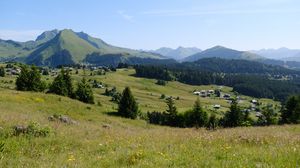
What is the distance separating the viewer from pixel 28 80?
81625 mm

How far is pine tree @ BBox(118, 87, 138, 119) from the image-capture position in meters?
73.4

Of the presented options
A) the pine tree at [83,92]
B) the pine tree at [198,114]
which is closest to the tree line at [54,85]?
the pine tree at [83,92]

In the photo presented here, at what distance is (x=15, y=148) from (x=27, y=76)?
241 feet

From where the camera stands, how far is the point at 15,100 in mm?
48969

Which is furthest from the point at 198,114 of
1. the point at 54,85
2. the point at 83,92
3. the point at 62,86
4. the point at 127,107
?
the point at 54,85

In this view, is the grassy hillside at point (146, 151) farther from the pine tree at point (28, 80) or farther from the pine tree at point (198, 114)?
the pine tree at point (198, 114)

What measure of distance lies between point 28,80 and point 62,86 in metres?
7.62

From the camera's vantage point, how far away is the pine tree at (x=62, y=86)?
3287 inches

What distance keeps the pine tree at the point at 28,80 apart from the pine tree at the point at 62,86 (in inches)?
148

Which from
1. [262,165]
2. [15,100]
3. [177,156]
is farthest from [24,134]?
[15,100]

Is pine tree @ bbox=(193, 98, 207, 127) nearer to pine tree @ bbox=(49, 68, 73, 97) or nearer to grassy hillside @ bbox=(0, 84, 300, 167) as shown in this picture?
pine tree @ bbox=(49, 68, 73, 97)

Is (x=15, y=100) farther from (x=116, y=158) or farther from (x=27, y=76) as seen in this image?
(x=116, y=158)

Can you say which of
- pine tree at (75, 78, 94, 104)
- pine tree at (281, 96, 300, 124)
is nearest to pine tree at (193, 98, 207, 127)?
pine tree at (281, 96, 300, 124)

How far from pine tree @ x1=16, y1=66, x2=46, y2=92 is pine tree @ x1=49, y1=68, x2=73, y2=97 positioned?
3748 mm
